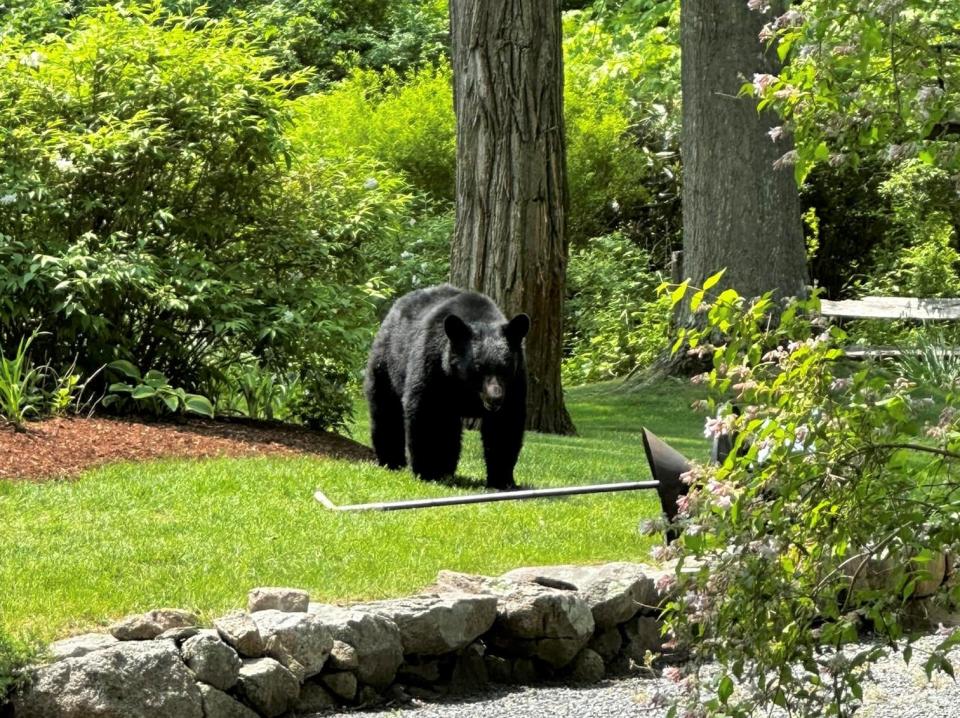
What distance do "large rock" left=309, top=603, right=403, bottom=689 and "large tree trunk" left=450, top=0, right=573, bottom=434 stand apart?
6.82 meters

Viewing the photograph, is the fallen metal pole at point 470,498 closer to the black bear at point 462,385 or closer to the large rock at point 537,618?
the black bear at point 462,385

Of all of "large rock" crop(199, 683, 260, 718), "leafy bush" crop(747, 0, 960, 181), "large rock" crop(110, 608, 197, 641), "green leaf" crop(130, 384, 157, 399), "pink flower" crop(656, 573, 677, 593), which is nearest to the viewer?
"leafy bush" crop(747, 0, 960, 181)

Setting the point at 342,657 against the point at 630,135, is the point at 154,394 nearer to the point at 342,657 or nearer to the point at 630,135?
the point at 342,657

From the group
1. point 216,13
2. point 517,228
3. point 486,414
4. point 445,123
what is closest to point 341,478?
point 486,414

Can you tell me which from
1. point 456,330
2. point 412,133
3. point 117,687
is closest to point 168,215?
point 456,330

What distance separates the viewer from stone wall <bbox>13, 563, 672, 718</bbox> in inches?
223

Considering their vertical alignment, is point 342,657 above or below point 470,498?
below

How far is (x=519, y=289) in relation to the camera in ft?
42.9

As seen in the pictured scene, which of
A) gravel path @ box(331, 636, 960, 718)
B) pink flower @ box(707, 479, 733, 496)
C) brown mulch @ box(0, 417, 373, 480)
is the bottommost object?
gravel path @ box(331, 636, 960, 718)

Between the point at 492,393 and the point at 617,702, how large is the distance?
3.03 m

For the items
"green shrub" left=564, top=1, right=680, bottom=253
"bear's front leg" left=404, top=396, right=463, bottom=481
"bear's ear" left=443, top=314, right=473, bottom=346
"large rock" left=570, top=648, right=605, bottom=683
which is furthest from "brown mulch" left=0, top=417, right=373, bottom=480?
"green shrub" left=564, top=1, right=680, bottom=253

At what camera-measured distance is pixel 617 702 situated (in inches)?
261

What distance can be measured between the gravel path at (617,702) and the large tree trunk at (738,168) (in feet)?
32.6

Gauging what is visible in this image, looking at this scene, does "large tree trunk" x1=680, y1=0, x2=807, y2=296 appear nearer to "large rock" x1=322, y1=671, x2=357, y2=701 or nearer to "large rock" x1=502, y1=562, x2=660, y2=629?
"large rock" x1=502, y1=562, x2=660, y2=629
